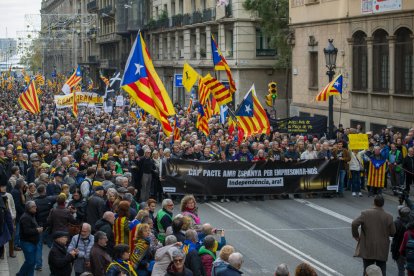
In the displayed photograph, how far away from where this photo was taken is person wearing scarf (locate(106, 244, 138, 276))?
32.7 ft

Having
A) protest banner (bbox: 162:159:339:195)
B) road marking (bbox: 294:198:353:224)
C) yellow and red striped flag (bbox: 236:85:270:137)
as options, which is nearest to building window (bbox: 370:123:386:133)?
yellow and red striped flag (bbox: 236:85:270:137)

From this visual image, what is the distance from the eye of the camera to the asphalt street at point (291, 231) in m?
14.8

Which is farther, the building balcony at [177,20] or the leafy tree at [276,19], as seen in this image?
the building balcony at [177,20]

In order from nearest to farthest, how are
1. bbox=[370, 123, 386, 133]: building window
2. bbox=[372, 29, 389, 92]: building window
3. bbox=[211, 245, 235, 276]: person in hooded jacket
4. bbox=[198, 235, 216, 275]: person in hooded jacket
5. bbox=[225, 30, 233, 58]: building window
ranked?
bbox=[211, 245, 235, 276]: person in hooded jacket → bbox=[198, 235, 216, 275]: person in hooded jacket → bbox=[372, 29, 389, 92]: building window → bbox=[370, 123, 386, 133]: building window → bbox=[225, 30, 233, 58]: building window

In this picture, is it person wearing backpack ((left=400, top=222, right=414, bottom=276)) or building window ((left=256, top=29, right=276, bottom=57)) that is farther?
building window ((left=256, top=29, right=276, bottom=57))

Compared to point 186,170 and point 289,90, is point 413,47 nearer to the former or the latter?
point 186,170

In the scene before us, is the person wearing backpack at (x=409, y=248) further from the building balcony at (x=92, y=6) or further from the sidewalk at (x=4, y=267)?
the building balcony at (x=92, y=6)

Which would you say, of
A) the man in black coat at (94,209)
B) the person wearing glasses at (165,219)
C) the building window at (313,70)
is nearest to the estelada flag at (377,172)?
the man in black coat at (94,209)

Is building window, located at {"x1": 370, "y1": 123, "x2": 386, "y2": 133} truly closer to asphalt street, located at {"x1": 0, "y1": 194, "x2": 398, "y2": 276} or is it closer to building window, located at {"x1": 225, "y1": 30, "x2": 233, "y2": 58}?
asphalt street, located at {"x1": 0, "y1": 194, "x2": 398, "y2": 276}

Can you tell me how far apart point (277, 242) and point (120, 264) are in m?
7.02

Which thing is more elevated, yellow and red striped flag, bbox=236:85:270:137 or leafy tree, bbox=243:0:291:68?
leafy tree, bbox=243:0:291:68

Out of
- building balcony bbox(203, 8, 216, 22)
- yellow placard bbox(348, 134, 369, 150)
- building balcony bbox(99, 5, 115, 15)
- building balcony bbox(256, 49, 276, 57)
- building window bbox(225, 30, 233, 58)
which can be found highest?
building balcony bbox(99, 5, 115, 15)

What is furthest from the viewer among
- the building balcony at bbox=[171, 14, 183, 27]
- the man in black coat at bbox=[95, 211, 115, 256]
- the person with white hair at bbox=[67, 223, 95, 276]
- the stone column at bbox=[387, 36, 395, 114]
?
the building balcony at bbox=[171, 14, 183, 27]

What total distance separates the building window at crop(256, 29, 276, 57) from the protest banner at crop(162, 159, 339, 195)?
27.0 meters
